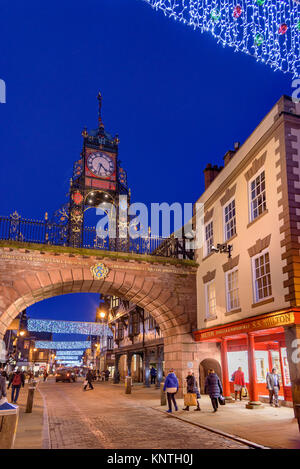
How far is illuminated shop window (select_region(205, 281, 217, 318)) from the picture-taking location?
19464 mm

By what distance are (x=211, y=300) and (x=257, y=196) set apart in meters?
6.37

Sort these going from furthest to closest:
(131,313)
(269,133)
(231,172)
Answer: (131,313) → (231,172) → (269,133)

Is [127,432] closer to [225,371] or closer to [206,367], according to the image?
[225,371]

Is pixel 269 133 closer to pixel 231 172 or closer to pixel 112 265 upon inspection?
pixel 231 172

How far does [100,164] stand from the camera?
24.6 meters

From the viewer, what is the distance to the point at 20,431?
10125 millimetres

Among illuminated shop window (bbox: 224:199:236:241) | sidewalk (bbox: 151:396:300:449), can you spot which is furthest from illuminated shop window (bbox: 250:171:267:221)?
sidewalk (bbox: 151:396:300:449)

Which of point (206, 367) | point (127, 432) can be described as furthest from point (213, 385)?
point (206, 367)

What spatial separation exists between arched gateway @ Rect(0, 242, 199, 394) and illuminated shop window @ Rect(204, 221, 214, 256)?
137 cm

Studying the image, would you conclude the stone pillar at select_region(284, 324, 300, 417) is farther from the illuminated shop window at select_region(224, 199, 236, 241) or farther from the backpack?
the backpack

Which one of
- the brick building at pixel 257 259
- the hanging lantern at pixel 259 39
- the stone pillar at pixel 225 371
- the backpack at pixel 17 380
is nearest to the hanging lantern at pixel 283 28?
the hanging lantern at pixel 259 39

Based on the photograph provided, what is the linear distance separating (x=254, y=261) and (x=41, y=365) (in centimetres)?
8252
